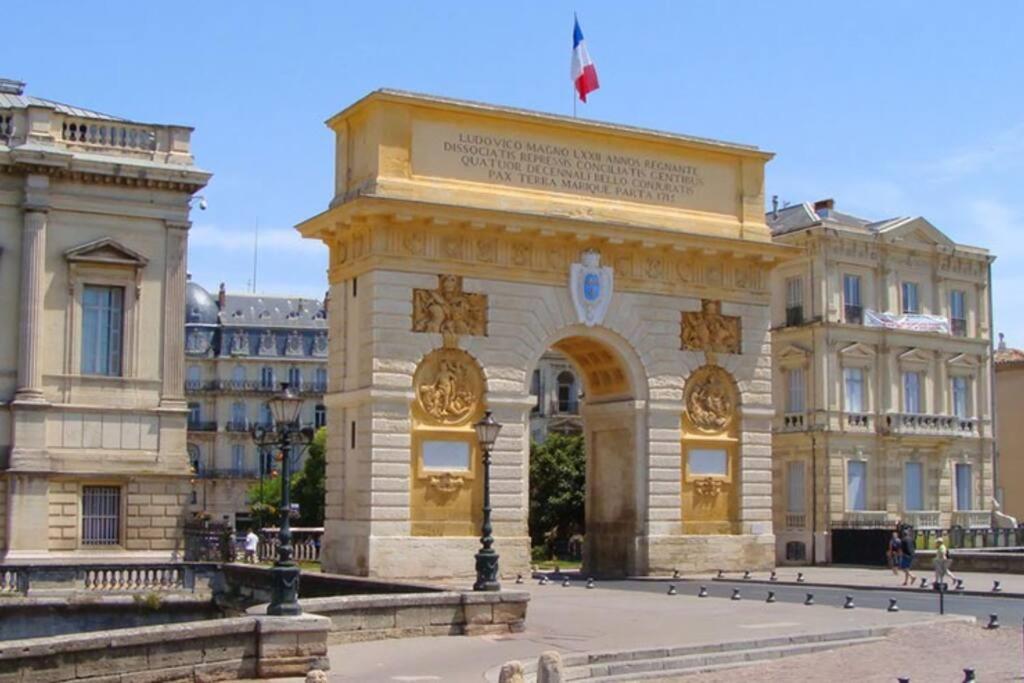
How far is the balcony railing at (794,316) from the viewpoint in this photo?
157 feet

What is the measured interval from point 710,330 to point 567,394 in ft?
137

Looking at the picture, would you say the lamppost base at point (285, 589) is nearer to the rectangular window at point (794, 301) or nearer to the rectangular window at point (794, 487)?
the rectangular window at point (794, 487)

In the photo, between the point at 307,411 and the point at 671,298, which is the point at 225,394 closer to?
the point at 307,411

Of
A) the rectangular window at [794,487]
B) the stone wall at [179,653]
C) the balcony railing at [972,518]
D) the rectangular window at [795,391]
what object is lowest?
the stone wall at [179,653]

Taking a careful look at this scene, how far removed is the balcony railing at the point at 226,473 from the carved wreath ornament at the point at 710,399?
52704mm

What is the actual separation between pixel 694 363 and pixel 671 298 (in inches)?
66.8

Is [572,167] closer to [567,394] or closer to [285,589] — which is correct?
[285,589]

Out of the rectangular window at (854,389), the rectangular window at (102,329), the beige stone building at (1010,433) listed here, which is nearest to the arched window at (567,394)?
the beige stone building at (1010,433)

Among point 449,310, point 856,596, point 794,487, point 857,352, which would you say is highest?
point 857,352

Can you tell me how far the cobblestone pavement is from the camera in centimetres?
1838

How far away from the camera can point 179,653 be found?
1653 centimetres

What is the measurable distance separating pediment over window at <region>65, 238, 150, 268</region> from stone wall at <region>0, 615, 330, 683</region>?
1965 centimetres

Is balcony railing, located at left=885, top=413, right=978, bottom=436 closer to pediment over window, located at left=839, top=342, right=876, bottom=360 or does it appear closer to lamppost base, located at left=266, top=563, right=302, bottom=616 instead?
pediment over window, located at left=839, top=342, right=876, bottom=360

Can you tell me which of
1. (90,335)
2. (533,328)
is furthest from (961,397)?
(90,335)
